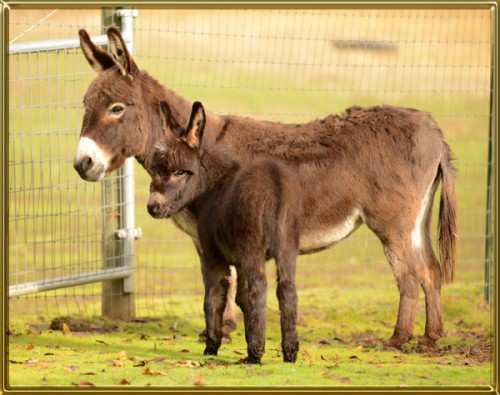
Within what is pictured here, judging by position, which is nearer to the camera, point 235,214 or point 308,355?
point 235,214

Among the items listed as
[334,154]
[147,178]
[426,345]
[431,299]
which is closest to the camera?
[334,154]

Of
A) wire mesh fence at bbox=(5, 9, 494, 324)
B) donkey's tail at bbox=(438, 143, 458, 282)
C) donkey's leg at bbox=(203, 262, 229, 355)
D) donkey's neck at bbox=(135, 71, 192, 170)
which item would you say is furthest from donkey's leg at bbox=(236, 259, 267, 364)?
wire mesh fence at bbox=(5, 9, 494, 324)

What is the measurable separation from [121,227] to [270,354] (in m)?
3.05

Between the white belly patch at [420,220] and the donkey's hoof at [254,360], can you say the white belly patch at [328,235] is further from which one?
the donkey's hoof at [254,360]

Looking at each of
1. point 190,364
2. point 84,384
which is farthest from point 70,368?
point 190,364

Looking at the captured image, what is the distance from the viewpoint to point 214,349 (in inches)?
269

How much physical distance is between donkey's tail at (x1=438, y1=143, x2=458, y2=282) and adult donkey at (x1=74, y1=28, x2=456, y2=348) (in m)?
0.01

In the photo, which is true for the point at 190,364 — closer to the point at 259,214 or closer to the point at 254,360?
the point at 254,360

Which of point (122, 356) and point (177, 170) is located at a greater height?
point (177, 170)

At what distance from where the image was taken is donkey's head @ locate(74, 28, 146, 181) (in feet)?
24.3

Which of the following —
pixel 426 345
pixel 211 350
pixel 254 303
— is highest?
pixel 254 303

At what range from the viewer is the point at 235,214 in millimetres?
6332

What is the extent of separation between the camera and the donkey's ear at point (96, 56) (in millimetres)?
7723

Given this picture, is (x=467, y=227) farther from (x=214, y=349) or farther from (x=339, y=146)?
(x=214, y=349)
